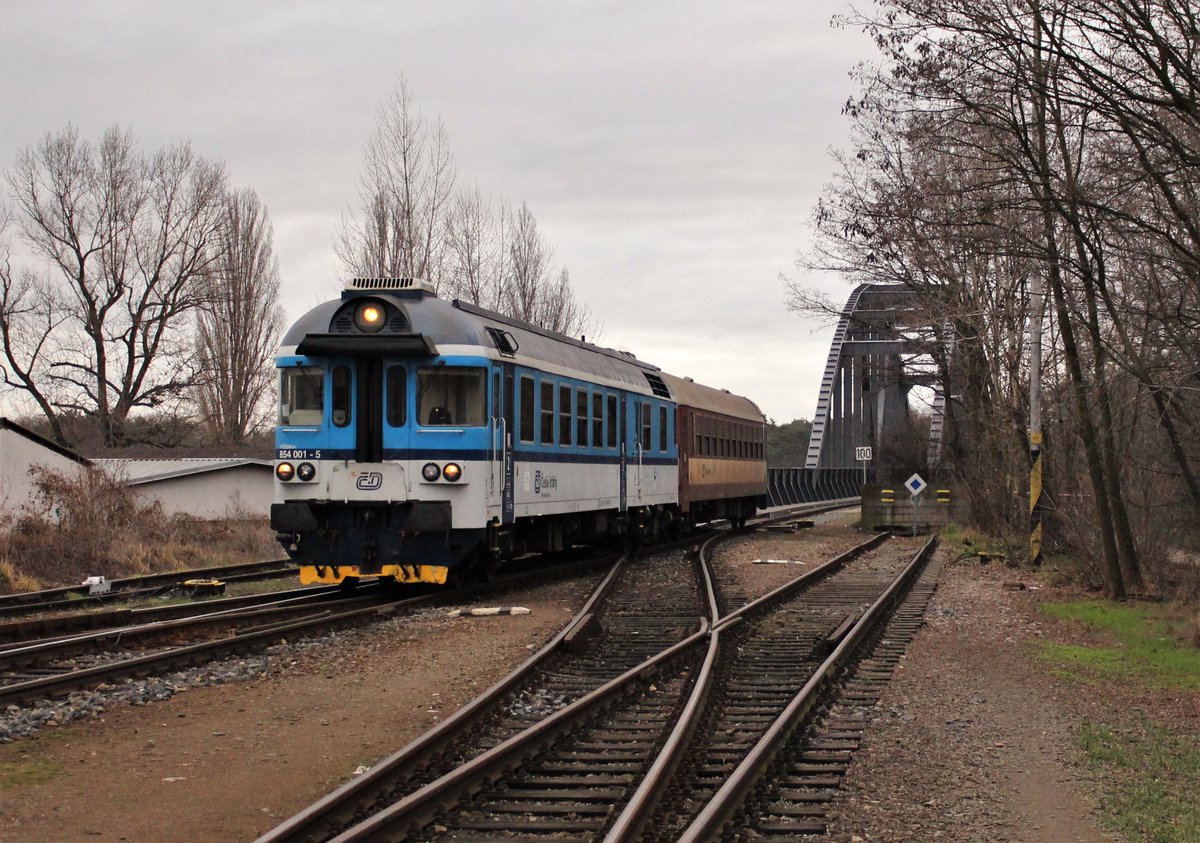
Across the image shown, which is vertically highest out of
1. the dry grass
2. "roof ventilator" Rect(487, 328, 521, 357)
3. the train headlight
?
the train headlight

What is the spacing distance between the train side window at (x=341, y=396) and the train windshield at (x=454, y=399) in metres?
0.81

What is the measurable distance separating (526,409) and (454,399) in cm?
150

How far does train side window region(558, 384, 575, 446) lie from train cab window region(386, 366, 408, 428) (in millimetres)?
2853

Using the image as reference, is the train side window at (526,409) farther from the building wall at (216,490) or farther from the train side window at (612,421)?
the building wall at (216,490)

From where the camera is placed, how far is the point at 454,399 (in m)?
13.5

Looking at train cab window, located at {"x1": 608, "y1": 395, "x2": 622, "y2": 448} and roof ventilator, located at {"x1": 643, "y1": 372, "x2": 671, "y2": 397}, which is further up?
roof ventilator, located at {"x1": 643, "y1": 372, "x2": 671, "y2": 397}

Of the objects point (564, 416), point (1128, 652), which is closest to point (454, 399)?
point (564, 416)

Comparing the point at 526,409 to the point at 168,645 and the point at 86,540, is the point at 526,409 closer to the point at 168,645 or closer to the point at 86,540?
the point at 168,645

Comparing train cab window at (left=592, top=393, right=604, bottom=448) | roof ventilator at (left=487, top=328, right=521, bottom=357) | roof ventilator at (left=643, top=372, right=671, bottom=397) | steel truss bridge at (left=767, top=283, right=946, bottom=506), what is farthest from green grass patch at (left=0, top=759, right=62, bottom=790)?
steel truss bridge at (left=767, top=283, right=946, bottom=506)

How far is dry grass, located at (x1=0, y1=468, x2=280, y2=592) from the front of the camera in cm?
1805

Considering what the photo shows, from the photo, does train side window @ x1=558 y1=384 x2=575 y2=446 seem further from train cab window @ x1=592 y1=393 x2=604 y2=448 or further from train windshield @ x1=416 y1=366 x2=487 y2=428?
train windshield @ x1=416 y1=366 x2=487 y2=428

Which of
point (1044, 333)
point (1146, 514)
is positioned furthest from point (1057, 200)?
point (1044, 333)

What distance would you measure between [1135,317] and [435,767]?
1093 centimetres

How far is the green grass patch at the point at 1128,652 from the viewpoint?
1052 centimetres
